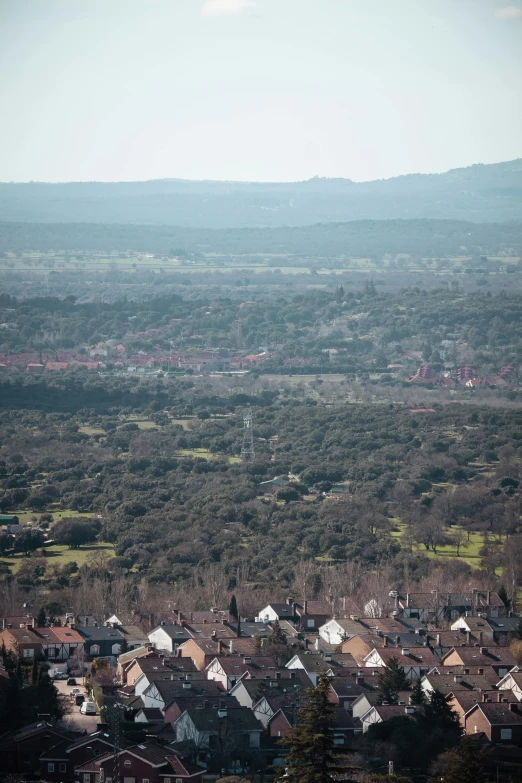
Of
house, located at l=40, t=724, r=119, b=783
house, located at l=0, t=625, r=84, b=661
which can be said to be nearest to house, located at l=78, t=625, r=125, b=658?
house, located at l=0, t=625, r=84, b=661

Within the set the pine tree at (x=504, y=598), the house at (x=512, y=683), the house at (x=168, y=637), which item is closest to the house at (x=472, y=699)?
the house at (x=512, y=683)

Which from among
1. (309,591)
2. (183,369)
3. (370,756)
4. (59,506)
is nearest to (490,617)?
(309,591)

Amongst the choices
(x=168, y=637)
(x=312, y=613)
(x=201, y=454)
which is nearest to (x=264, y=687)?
(x=168, y=637)

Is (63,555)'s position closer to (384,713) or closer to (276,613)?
(276,613)

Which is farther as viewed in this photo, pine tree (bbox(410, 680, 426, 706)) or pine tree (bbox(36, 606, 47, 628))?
pine tree (bbox(36, 606, 47, 628))

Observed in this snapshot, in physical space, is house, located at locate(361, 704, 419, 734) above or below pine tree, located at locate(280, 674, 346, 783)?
below

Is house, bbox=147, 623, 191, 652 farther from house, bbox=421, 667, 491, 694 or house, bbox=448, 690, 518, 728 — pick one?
house, bbox=448, 690, 518, 728
